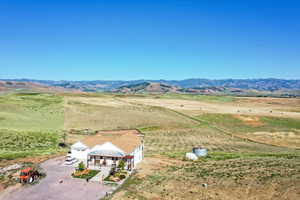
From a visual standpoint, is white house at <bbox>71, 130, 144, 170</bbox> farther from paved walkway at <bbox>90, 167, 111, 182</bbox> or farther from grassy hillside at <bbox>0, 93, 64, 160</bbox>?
grassy hillside at <bbox>0, 93, 64, 160</bbox>

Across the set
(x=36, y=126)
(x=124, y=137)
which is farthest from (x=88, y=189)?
(x=36, y=126)

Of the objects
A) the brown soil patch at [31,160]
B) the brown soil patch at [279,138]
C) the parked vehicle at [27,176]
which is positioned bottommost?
the brown soil patch at [279,138]

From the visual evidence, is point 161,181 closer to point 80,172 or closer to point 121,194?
point 121,194

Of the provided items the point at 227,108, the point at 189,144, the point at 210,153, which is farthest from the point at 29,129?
the point at 227,108

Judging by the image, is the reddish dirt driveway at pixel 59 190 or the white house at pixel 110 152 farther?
the white house at pixel 110 152

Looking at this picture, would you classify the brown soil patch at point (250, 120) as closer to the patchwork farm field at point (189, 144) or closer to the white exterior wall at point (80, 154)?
the patchwork farm field at point (189, 144)

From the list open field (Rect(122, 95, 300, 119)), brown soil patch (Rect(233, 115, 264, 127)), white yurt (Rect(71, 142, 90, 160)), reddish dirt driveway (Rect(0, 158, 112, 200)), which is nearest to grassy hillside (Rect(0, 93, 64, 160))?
white yurt (Rect(71, 142, 90, 160))

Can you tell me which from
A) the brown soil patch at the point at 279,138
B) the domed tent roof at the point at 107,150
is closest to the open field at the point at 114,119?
the brown soil patch at the point at 279,138
